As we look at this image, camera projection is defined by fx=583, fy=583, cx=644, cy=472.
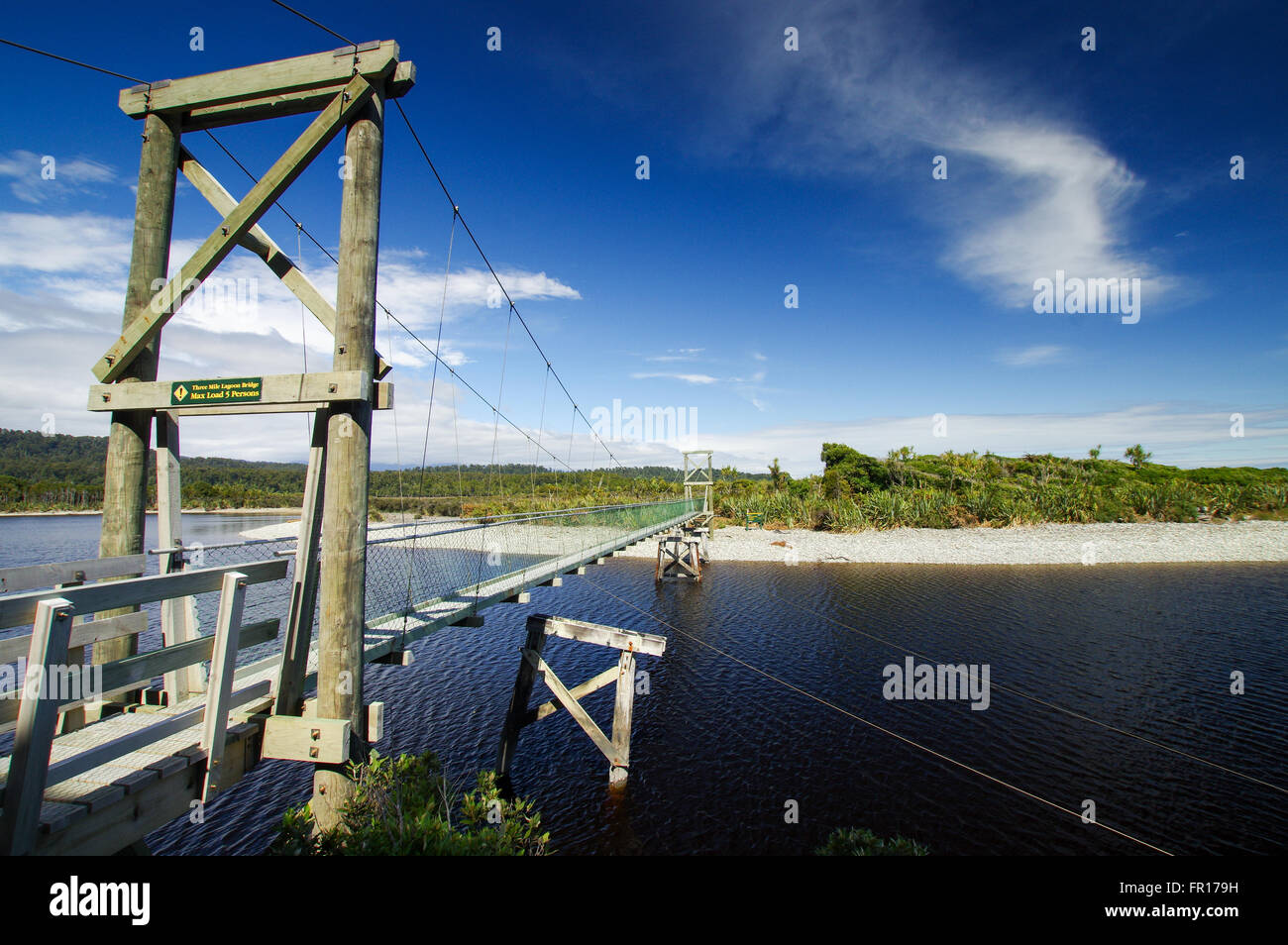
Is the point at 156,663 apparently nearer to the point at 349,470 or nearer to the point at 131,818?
the point at 131,818

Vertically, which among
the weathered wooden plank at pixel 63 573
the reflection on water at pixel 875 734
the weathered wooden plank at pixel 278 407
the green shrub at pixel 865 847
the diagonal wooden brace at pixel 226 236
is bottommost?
the reflection on water at pixel 875 734

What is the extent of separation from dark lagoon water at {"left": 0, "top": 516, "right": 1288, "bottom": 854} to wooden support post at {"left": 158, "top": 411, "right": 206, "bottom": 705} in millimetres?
4545

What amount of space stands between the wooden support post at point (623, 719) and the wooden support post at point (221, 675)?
577 centimetres

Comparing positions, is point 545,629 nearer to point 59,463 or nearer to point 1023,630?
point 1023,630

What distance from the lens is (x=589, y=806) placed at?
25.9 feet

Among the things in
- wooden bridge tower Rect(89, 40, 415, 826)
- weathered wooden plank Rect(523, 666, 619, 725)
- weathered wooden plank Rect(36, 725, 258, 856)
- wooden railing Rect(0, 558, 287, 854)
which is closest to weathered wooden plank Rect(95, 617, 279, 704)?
wooden railing Rect(0, 558, 287, 854)

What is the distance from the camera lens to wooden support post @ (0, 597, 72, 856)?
7.41 feet

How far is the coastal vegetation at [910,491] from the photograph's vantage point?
34031 mm

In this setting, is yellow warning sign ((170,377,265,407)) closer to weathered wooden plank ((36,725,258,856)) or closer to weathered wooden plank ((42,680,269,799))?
weathered wooden plank ((42,680,269,799))

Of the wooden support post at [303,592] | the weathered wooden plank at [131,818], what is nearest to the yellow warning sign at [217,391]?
the wooden support post at [303,592]

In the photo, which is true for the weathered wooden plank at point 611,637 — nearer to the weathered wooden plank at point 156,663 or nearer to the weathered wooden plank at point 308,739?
the weathered wooden plank at point 308,739

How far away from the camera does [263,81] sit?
4.27 metres

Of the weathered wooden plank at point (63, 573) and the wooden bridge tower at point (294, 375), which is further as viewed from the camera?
the wooden bridge tower at point (294, 375)

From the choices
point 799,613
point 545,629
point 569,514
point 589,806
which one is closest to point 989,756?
point 589,806
